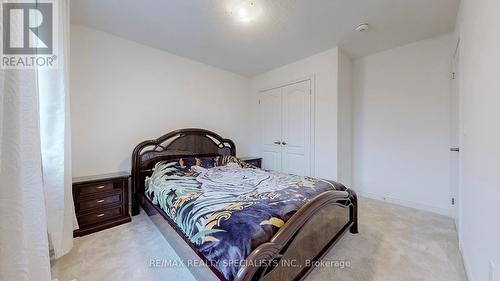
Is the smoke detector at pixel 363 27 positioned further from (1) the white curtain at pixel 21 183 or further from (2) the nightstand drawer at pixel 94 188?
(2) the nightstand drawer at pixel 94 188

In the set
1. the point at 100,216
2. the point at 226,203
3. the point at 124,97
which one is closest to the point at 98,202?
the point at 100,216

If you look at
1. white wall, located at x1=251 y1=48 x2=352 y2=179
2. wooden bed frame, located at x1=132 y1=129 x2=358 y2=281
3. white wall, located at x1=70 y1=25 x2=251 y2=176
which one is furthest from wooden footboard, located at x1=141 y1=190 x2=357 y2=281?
white wall, located at x1=70 y1=25 x2=251 y2=176

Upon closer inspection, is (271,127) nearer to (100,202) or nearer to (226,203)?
(226,203)

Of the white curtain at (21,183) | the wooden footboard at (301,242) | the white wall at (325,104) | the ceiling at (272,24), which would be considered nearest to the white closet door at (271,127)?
the white wall at (325,104)

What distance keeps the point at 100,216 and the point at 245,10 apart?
291cm

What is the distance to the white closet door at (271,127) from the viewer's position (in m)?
4.16

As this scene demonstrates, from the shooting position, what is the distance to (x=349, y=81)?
355cm

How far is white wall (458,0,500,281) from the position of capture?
3.53 ft

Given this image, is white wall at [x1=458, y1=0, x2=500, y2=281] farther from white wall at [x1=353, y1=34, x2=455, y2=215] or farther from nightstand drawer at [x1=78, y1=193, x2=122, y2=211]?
nightstand drawer at [x1=78, y1=193, x2=122, y2=211]

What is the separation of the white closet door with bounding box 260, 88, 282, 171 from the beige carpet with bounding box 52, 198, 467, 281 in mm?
2055

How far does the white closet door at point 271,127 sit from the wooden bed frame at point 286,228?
182 cm

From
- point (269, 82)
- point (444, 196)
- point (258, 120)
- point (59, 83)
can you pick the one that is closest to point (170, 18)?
point (59, 83)

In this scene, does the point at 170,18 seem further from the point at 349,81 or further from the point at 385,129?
the point at 385,129

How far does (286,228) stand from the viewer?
122 cm
